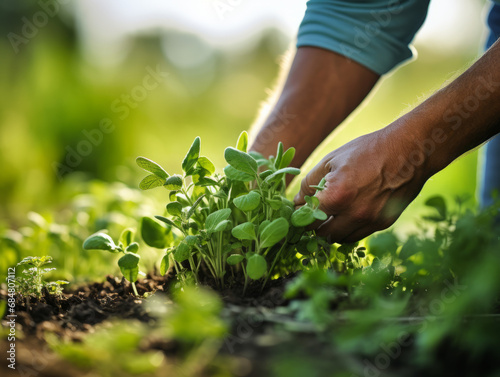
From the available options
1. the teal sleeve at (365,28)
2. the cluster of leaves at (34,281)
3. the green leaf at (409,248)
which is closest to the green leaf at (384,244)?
the green leaf at (409,248)

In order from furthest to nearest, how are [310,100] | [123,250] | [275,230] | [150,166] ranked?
[310,100]
[123,250]
[150,166]
[275,230]

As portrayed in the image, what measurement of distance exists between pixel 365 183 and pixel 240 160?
0.39 m

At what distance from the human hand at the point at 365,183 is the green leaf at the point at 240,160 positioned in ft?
0.80

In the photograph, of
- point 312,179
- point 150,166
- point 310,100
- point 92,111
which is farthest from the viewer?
point 92,111

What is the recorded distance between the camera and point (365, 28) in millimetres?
1799

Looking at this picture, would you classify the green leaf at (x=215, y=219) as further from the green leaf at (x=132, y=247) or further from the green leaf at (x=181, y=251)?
the green leaf at (x=132, y=247)

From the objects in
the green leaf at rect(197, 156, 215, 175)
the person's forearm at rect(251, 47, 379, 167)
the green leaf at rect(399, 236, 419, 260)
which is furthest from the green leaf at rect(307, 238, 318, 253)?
the person's forearm at rect(251, 47, 379, 167)

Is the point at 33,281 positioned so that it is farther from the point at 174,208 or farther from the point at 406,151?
the point at 406,151

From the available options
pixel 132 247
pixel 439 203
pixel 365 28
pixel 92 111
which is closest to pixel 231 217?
pixel 132 247

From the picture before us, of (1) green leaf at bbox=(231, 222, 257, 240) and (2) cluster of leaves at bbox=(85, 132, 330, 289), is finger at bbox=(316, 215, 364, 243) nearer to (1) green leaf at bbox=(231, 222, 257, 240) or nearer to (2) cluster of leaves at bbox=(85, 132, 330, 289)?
(2) cluster of leaves at bbox=(85, 132, 330, 289)

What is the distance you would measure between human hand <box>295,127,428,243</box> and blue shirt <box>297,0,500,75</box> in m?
0.72

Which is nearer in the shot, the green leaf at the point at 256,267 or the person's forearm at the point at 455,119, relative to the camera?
the green leaf at the point at 256,267

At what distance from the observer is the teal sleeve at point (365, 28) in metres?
1.75

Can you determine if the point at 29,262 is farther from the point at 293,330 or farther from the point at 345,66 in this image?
the point at 345,66
